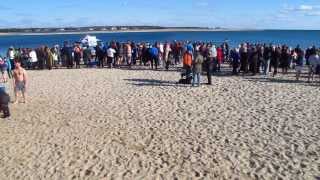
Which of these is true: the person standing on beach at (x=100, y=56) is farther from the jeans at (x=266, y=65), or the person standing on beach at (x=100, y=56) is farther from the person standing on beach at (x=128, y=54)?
the jeans at (x=266, y=65)

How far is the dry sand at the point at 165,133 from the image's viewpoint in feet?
28.0

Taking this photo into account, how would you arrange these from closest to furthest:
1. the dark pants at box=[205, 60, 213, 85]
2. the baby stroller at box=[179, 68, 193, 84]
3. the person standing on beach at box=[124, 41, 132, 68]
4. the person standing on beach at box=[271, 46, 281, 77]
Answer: the dark pants at box=[205, 60, 213, 85], the baby stroller at box=[179, 68, 193, 84], the person standing on beach at box=[271, 46, 281, 77], the person standing on beach at box=[124, 41, 132, 68]

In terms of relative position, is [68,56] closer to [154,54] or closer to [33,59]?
[33,59]

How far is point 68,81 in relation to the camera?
65.0 feet

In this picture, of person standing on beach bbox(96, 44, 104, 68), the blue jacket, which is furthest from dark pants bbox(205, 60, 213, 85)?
person standing on beach bbox(96, 44, 104, 68)

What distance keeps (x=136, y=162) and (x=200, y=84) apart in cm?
932

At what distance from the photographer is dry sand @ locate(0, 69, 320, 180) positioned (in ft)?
28.0

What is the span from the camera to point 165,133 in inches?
428

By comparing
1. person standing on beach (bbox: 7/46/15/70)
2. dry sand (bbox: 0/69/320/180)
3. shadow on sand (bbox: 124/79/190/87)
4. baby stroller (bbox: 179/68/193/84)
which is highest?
person standing on beach (bbox: 7/46/15/70)

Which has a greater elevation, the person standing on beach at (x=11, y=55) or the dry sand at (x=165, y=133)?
the person standing on beach at (x=11, y=55)

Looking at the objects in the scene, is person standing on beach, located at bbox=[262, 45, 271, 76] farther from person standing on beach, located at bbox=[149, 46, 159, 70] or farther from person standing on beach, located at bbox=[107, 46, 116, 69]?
person standing on beach, located at bbox=[107, 46, 116, 69]

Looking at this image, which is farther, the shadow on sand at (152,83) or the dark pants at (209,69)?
the shadow on sand at (152,83)

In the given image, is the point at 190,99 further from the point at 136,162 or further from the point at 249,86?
the point at 136,162

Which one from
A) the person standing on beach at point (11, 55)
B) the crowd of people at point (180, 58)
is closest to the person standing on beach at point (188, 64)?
the crowd of people at point (180, 58)
